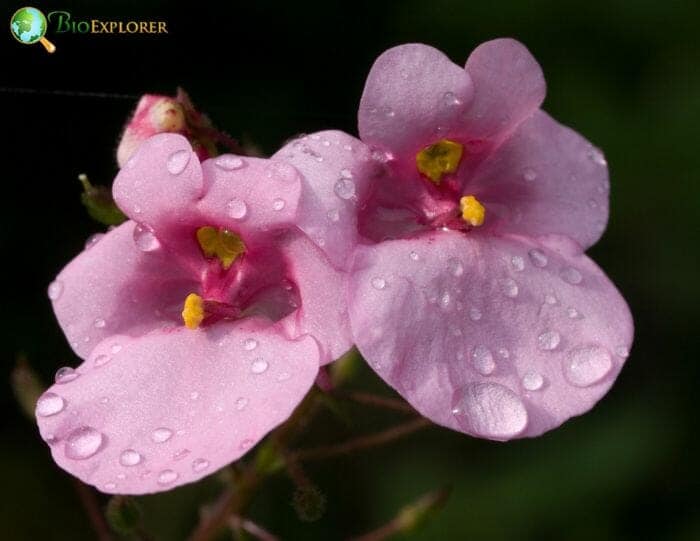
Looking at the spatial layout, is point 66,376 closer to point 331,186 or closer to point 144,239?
point 144,239

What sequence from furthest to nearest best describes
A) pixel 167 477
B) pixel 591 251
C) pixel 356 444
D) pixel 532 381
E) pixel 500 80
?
pixel 591 251
pixel 356 444
pixel 500 80
pixel 532 381
pixel 167 477

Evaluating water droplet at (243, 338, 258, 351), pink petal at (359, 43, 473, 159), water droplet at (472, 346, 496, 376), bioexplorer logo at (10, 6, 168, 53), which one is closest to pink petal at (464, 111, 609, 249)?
pink petal at (359, 43, 473, 159)

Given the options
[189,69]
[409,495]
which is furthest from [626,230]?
[189,69]

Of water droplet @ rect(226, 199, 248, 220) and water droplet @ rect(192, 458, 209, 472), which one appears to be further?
water droplet @ rect(226, 199, 248, 220)

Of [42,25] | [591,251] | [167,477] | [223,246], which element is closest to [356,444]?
[223,246]

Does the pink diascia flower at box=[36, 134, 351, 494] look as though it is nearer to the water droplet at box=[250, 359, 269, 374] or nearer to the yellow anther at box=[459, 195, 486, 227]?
the water droplet at box=[250, 359, 269, 374]
